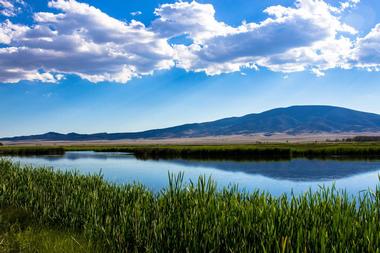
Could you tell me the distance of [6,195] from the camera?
15656mm

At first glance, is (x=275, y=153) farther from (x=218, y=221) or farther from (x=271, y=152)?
(x=218, y=221)

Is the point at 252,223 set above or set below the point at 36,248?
above

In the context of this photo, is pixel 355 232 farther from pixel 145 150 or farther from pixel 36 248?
pixel 145 150

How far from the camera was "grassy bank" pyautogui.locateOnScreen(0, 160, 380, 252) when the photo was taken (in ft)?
23.4

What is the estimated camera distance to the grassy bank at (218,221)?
7133 millimetres

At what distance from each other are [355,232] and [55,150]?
248 feet

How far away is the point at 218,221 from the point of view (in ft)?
28.8

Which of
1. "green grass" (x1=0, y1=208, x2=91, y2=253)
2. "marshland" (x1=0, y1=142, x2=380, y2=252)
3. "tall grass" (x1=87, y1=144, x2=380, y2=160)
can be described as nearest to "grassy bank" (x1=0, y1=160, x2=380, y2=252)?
"marshland" (x1=0, y1=142, x2=380, y2=252)

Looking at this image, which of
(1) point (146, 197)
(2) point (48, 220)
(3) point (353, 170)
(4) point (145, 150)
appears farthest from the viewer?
(4) point (145, 150)

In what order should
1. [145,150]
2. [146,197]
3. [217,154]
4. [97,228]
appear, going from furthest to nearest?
[145,150], [217,154], [146,197], [97,228]

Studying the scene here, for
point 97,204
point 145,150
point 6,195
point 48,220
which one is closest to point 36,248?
point 97,204

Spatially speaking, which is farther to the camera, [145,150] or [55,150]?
[55,150]

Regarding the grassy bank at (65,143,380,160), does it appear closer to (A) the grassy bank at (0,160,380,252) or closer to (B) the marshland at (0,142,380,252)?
(B) the marshland at (0,142,380,252)

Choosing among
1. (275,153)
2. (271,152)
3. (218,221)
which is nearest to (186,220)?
(218,221)
